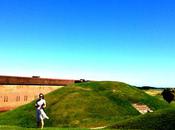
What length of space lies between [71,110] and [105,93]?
7.73 m

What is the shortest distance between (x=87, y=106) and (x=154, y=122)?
15.5 meters

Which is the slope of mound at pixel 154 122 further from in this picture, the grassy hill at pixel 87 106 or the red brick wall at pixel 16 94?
the red brick wall at pixel 16 94

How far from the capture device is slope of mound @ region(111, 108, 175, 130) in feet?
103

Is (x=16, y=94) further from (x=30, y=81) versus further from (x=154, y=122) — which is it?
(x=154, y=122)

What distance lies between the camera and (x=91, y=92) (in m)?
52.1

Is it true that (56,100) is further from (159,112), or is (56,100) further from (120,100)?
(159,112)

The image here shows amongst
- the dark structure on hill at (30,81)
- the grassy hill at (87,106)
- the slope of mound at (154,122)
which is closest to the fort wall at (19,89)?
the dark structure on hill at (30,81)

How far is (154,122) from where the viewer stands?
1275 inches

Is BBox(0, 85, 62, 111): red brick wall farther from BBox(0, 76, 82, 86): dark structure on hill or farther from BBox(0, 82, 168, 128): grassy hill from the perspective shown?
BBox(0, 82, 168, 128): grassy hill

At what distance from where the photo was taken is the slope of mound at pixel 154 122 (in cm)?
3126

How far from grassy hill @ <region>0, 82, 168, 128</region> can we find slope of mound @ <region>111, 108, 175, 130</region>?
589 centimetres

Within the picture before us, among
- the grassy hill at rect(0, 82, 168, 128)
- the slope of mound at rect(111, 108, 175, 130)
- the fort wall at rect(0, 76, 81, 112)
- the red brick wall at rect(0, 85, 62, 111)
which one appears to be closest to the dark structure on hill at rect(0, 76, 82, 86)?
the fort wall at rect(0, 76, 81, 112)

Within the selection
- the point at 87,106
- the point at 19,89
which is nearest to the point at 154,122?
the point at 87,106

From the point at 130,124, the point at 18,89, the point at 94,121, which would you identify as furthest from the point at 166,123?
the point at 18,89
